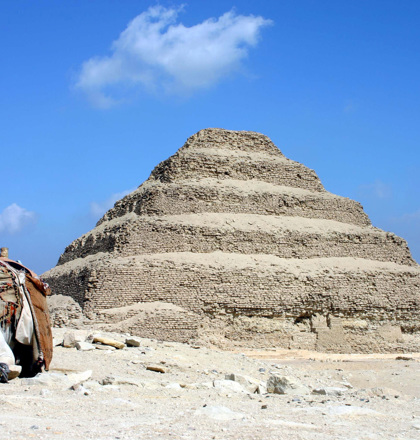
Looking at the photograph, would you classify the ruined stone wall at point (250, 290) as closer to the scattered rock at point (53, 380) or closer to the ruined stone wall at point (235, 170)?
the ruined stone wall at point (235, 170)

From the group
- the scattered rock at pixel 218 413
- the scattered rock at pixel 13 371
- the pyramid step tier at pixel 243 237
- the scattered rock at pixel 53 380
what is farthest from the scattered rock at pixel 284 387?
the pyramid step tier at pixel 243 237

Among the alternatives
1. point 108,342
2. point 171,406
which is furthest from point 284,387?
point 108,342

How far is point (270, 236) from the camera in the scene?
84.3ft

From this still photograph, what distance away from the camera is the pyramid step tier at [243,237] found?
80.4 feet

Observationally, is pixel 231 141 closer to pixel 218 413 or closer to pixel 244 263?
pixel 244 263

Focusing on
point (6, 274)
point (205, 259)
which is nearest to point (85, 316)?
point (205, 259)

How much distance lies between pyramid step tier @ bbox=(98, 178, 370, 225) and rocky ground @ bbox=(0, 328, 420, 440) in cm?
1276

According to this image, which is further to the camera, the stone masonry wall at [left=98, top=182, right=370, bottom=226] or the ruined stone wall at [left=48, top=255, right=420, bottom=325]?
the stone masonry wall at [left=98, top=182, right=370, bottom=226]

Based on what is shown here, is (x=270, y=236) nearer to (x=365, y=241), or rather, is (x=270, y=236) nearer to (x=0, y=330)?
(x=365, y=241)

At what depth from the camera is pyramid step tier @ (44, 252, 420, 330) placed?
22578 millimetres

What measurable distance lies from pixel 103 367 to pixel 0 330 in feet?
10.9

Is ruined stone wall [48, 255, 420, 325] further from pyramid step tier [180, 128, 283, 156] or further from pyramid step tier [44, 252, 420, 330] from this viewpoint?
pyramid step tier [180, 128, 283, 156]

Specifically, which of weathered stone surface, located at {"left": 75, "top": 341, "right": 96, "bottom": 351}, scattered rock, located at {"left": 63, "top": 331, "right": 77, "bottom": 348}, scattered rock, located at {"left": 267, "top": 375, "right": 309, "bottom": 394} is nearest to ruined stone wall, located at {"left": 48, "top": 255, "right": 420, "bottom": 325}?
scattered rock, located at {"left": 63, "top": 331, "right": 77, "bottom": 348}

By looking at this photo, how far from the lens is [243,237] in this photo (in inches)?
993
